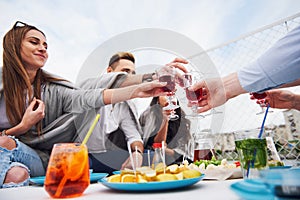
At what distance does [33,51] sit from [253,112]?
1654 mm

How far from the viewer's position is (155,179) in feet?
1.49

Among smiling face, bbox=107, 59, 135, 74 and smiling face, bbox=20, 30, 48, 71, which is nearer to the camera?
smiling face, bbox=20, 30, 48, 71

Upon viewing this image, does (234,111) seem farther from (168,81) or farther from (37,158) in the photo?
(37,158)

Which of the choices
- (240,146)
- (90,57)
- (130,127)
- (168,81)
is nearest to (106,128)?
(130,127)

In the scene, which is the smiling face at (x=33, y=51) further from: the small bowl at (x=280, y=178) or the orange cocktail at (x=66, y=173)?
the small bowl at (x=280, y=178)

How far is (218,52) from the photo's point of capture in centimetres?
222

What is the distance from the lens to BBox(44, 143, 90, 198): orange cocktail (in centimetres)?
41

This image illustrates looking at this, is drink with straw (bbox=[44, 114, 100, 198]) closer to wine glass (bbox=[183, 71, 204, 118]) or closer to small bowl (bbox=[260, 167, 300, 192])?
small bowl (bbox=[260, 167, 300, 192])

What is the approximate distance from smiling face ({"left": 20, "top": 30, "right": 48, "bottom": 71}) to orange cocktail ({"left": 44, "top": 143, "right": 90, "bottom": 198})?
4.09 ft

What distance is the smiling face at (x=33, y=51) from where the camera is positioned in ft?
4.89

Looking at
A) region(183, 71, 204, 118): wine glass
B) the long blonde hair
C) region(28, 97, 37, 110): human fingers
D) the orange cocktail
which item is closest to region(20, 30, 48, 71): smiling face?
the long blonde hair

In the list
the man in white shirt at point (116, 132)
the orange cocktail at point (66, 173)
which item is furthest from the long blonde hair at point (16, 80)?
the orange cocktail at point (66, 173)

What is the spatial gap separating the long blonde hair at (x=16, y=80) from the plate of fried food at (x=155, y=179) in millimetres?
1116

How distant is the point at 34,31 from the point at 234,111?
1.62 m
